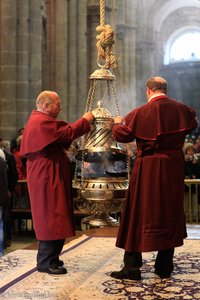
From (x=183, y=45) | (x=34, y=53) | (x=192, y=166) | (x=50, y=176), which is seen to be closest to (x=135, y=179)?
(x=50, y=176)

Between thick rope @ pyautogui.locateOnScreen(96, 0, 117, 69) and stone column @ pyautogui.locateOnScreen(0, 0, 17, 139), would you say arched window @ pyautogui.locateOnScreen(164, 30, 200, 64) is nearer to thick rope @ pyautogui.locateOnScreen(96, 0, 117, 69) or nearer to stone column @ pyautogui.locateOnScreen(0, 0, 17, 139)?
stone column @ pyautogui.locateOnScreen(0, 0, 17, 139)

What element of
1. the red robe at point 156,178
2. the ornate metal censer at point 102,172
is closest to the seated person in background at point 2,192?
the ornate metal censer at point 102,172

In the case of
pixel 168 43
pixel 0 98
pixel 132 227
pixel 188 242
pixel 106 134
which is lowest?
pixel 188 242

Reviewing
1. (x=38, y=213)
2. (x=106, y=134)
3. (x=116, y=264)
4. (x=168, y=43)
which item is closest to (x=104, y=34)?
(x=106, y=134)

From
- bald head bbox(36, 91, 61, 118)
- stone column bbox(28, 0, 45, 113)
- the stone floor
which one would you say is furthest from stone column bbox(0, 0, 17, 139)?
bald head bbox(36, 91, 61, 118)

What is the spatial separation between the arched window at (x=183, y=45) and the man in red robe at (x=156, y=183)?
40136 mm

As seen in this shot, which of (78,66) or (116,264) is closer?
(116,264)

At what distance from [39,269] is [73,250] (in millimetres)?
980

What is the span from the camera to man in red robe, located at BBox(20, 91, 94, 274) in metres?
4.62

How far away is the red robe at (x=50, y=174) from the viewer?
4.61 meters

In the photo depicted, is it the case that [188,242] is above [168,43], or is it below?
below

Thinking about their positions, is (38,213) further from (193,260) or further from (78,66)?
(78,66)

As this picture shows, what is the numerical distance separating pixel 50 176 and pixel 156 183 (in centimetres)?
88

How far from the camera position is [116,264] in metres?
5.13
